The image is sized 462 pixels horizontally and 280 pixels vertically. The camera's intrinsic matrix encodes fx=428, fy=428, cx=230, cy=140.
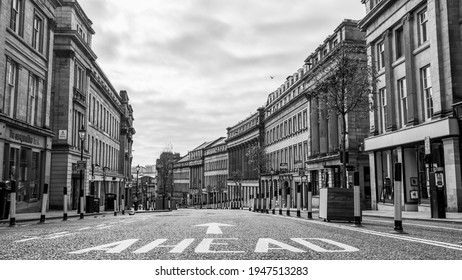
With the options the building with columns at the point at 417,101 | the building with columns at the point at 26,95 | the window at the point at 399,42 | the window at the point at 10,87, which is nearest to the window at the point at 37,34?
the building with columns at the point at 26,95

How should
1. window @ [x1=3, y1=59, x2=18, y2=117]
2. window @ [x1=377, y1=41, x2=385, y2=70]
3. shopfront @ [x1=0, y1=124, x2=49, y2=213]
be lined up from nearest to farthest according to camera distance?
shopfront @ [x1=0, y1=124, x2=49, y2=213]
window @ [x1=3, y1=59, x2=18, y2=117]
window @ [x1=377, y1=41, x2=385, y2=70]

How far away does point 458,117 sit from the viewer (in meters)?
22.9

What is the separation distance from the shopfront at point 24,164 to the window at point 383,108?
2523cm

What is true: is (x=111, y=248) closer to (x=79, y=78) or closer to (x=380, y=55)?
(x=380, y=55)

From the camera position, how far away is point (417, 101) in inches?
1090

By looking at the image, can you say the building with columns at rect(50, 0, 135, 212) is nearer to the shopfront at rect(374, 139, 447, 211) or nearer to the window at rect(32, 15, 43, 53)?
the window at rect(32, 15, 43, 53)

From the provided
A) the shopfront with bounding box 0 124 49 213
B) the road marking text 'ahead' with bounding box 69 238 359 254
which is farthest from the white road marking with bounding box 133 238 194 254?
Answer: the shopfront with bounding box 0 124 49 213

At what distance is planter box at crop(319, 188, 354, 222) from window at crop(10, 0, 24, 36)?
73.1 ft

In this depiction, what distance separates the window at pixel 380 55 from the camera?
1307 inches

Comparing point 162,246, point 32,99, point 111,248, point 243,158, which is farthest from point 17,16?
point 243,158

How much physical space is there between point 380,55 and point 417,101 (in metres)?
7.40

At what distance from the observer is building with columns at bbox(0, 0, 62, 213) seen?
81.3ft
